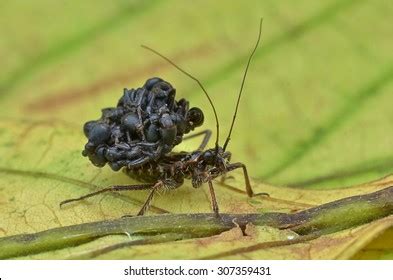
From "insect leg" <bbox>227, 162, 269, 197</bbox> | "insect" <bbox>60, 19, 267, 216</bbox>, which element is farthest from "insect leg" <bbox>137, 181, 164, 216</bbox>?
"insect leg" <bbox>227, 162, 269, 197</bbox>

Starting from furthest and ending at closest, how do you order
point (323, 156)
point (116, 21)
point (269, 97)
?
point (116, 21), point (269, 97), point (323, 156)

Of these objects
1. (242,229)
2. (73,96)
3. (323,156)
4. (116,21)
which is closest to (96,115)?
(73,96)

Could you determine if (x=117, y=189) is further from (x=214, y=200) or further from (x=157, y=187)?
(x=214, y=200)

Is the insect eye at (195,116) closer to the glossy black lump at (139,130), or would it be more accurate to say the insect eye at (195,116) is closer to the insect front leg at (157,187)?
the glossy black lump at (139,130)

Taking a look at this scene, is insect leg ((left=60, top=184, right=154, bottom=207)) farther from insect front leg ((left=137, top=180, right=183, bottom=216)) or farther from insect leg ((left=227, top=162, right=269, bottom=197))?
insect leg ((left=227, top=162, right=269, bottom=197))

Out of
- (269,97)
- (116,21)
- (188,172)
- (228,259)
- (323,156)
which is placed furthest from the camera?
(116,21)
